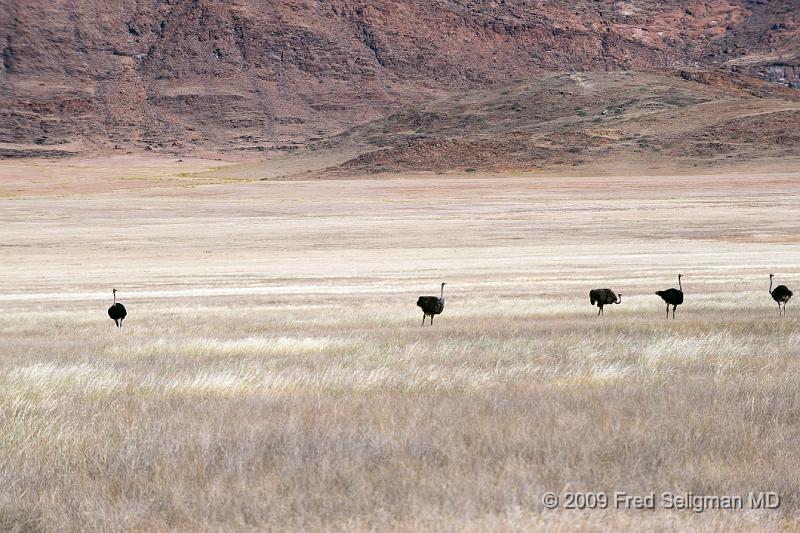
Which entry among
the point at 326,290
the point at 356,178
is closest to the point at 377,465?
the point at 326,290

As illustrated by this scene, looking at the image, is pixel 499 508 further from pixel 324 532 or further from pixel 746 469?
pixel 746 469

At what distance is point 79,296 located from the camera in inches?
Answer: 1077

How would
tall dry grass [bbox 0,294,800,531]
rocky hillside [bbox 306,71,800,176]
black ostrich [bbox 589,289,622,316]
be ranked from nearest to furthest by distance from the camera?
tall dry grass [bbox 0,294,800,531] < black ostrich [bbox 589,289,622,316] < rocky hillside [bbox 306,71,800,176]

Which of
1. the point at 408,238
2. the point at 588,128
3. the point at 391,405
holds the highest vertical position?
the point at 588,128

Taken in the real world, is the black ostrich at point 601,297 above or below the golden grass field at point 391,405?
above

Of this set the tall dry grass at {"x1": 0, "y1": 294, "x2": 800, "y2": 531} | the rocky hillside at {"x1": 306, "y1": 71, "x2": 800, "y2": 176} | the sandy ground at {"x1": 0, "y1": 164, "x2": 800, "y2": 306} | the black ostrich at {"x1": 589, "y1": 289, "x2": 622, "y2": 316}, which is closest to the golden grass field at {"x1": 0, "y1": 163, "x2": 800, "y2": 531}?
the tall dry grass at {"x1": 0, "y1": 294, "x2": 800, "y2": 531}

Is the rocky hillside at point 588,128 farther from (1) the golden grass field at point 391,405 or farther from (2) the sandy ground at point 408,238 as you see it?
(1) the golden grass field at point 391,405

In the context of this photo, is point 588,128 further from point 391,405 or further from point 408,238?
point 391,405

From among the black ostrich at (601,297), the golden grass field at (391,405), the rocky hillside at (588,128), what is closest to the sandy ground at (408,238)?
the golden grass field at (391,405)

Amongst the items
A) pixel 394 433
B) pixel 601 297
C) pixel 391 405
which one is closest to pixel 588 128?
pixel 601 297

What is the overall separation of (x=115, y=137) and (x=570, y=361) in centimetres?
17693

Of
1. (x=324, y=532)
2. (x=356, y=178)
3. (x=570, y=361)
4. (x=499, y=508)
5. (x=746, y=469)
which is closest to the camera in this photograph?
(x=324, y=532)

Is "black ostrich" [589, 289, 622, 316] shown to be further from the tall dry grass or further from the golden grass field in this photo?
the tall dry grass

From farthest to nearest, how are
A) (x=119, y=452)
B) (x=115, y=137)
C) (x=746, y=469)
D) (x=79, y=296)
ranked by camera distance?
(x=115, y=137), (x=79, y=296), (x=119, y=452), (x=746, y=469)
